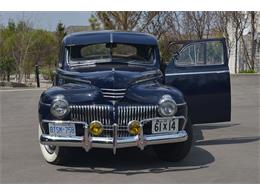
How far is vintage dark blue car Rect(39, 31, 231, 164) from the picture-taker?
597 cm

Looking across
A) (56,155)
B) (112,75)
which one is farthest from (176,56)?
(56,155)

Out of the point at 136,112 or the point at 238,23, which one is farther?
the point at 238,23

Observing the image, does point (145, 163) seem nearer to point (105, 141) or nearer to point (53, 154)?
point (105, 141)

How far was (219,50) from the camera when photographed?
776 centimetres

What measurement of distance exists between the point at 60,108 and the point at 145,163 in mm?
1434

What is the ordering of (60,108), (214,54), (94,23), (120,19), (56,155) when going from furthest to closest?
(94,23) < (120,19) < (214,54) < (56,155) < (60,108)

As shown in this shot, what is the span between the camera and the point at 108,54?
7566 millimetres

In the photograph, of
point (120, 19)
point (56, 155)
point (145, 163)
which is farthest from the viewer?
point (120, 19)

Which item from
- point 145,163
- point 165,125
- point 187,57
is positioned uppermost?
point 187,57

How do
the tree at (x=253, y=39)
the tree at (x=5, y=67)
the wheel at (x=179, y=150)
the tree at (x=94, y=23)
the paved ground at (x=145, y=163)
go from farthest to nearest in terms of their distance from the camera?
the tree at (x=253, y=39), the tree at (x=5, y=67), the tree at (x=94, y=23), the wheel at (x=179, y=150), the paved ground at (x=145, y=163)

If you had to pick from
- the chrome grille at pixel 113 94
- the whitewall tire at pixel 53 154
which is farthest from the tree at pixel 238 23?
the whitewall tire at pixel 53 154

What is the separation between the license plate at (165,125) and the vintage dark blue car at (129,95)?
10 millimetres

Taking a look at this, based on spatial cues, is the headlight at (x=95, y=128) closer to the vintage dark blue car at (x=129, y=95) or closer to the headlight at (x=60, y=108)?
the vintage dark blue car at (x=129, y=95)

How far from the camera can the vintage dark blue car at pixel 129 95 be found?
5973 millimetres
